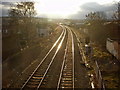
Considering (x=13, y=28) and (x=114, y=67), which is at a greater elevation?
(x=13, y=28)

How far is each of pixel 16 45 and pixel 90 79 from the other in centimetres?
1321

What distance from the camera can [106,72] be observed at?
1173cm

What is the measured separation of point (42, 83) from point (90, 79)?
296cm

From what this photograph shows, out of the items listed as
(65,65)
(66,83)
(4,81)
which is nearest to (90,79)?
(66,83)

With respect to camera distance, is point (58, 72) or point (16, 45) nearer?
point (58, 72)

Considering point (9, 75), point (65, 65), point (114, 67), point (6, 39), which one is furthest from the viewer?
point (6, 39)

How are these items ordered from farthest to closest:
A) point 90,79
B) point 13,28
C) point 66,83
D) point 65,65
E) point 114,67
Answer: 1. point 13,28
2. point 65,65
3. point 114,67
4. point 90,79
5. point 66,83

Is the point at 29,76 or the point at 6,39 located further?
the point at 6,39

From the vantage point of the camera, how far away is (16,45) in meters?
21.3

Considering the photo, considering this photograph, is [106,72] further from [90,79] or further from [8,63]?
[8,63]

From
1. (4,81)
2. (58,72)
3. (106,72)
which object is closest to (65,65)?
(58,72)

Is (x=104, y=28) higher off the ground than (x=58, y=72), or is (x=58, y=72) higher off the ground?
(x=104, y=28)

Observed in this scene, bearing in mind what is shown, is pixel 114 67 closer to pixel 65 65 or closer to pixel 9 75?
pixel 65 65

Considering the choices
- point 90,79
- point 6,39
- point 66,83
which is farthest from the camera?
point 6,39
